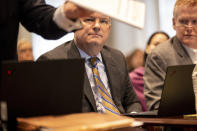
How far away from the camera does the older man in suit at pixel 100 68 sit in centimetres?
216

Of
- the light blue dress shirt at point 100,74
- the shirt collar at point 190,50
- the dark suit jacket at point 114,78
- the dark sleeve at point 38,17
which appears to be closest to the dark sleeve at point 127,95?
the dark suit jacket at point 114,78

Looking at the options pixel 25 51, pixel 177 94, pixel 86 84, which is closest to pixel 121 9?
pixel 177 94

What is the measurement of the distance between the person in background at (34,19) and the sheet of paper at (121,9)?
8 centimetres

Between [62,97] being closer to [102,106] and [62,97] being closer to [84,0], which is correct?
[84,0]

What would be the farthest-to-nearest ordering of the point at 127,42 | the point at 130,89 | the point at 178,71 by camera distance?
the point at 127,42 < the point at 130,89 < the point at 178,71

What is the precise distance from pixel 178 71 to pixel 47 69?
32.1 inches

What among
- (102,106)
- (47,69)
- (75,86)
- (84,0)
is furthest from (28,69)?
(102,106)

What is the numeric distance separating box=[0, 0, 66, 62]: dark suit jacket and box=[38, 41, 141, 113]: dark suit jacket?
63 cm

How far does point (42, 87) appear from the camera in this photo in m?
1.29

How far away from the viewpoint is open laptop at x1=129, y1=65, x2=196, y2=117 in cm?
185

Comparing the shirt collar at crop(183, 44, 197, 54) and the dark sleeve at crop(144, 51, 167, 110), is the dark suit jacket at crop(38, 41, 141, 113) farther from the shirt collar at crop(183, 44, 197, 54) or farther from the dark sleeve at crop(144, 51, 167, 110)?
the shirt collar at crop(183, 44, 197, 54)

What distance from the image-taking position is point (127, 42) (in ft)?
18.0

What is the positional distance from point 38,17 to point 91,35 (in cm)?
87

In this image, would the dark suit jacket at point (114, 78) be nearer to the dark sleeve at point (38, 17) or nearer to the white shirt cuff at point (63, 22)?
the dark sleeve at point (38, 17)
